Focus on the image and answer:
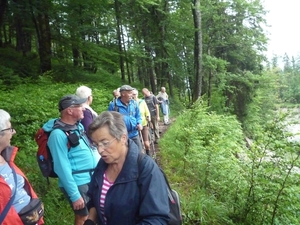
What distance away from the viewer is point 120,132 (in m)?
2.07

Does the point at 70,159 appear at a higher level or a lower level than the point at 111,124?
lower

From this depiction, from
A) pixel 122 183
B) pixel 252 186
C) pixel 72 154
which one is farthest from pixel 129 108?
pixel 122 183

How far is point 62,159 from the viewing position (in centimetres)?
297

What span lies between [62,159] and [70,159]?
140 mm

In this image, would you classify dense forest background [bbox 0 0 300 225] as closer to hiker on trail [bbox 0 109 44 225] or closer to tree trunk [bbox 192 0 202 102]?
tree trunk [bbox 192 0 202 102]

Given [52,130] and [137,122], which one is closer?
[52,130]

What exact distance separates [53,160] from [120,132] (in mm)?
1340

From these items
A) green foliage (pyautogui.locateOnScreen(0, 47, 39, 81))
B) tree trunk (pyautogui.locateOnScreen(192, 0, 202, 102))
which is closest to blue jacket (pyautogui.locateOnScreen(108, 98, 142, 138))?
green foliage (pyautogui.locateOnScreen(0, 47, 39, 81))

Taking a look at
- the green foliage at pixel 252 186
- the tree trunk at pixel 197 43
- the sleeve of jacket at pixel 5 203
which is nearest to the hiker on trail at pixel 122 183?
the sleeve of jacket at pixel 5 203

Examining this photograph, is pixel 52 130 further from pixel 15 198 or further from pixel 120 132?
pixel 120 132

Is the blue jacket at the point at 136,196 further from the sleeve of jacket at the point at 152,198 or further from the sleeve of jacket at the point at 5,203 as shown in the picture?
the sleeve of jacket at the point at 5,203

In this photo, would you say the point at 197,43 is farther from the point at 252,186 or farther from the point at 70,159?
the point at 70,159

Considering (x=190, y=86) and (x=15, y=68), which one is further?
(x=190, y=86)

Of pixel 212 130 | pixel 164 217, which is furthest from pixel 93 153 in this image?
pixel 212 130
